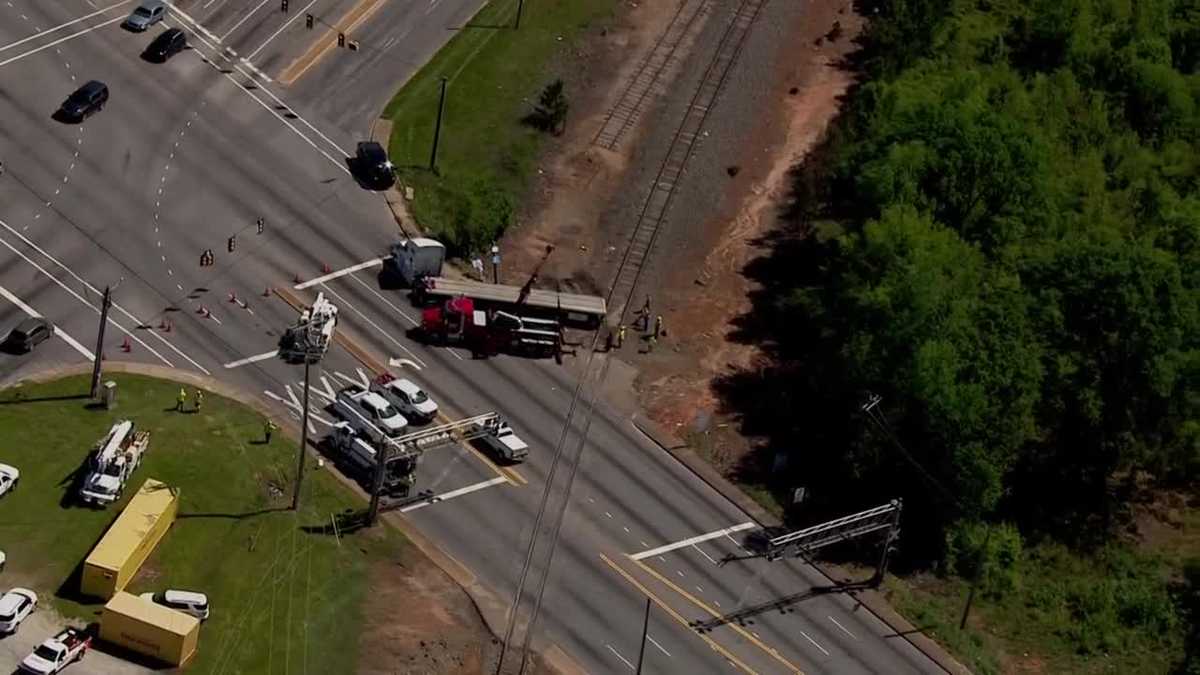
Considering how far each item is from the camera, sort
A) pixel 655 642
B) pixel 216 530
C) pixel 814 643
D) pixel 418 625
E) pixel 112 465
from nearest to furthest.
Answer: pixel 418 625, pixel 112 465, pixel 216 530, pixel 655 642, pixel 814 643

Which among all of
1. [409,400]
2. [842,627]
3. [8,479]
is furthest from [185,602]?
[842,627]

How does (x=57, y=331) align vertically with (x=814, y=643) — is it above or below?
above

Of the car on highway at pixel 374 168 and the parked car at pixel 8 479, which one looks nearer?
the parked car at pixel 8 479

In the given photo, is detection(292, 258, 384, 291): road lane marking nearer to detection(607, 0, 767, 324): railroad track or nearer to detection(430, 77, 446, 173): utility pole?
detection(430, 77, 446, 173): utility pole

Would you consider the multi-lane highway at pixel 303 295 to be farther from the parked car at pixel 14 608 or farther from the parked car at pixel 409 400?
the parked car at pixel 14 608

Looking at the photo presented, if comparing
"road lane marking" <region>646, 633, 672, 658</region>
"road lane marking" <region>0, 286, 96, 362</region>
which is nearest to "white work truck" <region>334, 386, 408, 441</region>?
"road lane marking" <region>0, 286, 96, 362</region>

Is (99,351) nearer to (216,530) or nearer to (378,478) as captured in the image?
(216,530)

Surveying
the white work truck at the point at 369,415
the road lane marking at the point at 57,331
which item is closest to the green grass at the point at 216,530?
the road lane marking at the point at 57,331
